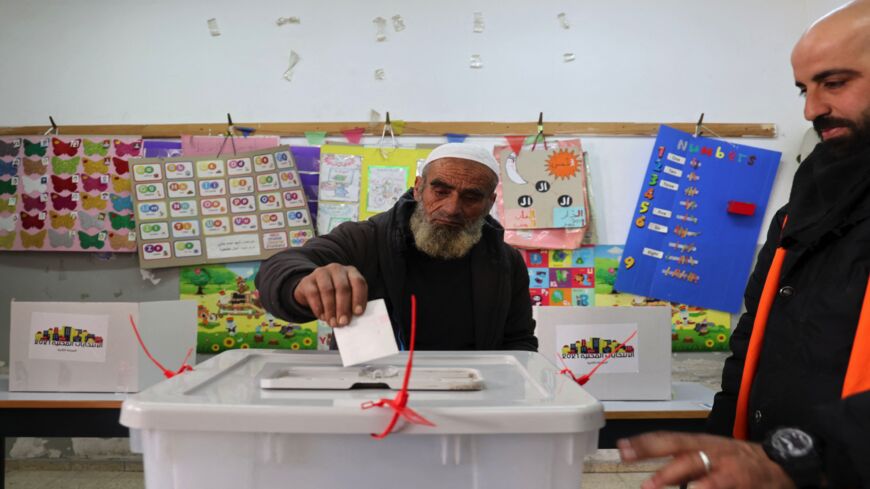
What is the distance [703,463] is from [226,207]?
2.77 metres

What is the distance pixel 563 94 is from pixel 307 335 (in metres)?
1.79

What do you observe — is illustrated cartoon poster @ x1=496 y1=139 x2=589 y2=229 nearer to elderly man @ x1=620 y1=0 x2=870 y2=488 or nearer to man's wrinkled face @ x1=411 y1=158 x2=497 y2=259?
man's wrinkled face @ x1=411 y1=158 x2=497 y2=259

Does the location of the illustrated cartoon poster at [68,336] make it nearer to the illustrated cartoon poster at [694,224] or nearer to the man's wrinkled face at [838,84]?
the man's wrinkled face at [838,84]

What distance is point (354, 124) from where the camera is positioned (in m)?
3.09

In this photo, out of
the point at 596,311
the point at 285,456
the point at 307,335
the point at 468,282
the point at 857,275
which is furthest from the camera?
the point at 307,335

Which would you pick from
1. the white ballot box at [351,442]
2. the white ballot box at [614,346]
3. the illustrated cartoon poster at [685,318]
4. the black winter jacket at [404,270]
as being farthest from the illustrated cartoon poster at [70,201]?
the white ballot box at [351,442]

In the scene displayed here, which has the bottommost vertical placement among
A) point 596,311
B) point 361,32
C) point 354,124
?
point 596,311

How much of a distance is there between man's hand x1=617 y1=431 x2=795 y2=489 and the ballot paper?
1.04ft

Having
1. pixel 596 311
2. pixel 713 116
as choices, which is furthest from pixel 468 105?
pixel 596 311

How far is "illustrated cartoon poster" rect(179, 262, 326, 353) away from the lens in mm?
3053

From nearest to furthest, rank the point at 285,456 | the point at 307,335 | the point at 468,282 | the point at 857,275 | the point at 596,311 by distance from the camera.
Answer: the point at 285,456, the point at 857,275, the point at 468,282, the point at 596,311, the point at 307,335

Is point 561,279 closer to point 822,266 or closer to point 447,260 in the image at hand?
point 447,260

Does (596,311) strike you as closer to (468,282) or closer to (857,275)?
(468,282)

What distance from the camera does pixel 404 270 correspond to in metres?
1.70
